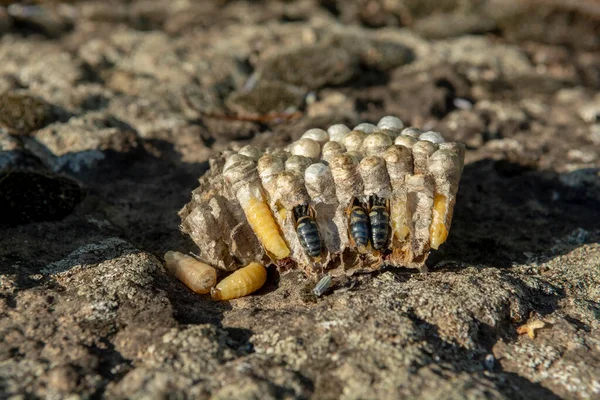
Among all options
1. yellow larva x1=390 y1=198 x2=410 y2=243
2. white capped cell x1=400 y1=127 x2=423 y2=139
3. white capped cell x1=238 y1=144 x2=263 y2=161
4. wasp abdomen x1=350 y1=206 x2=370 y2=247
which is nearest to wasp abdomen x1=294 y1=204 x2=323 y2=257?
wasp abdomen x1=350 y1=206 x2=370 y2=247

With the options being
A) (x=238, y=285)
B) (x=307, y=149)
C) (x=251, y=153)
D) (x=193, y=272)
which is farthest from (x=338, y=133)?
(x=193, y=272)

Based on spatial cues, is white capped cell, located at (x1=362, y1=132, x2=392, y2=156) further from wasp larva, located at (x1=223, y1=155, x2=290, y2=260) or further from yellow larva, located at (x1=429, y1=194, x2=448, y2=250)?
wasp larva, located at (x1=223, y1=155, x2=290, y2=260)

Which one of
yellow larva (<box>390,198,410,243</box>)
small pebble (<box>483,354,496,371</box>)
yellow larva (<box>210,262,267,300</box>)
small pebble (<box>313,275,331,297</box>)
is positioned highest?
yellow larva (<box>390,198,410,243</box>)

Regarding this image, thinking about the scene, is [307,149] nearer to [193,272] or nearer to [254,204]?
[254,204]

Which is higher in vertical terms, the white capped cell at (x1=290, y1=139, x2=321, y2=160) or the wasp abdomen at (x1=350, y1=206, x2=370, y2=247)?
the white capped cell at (x1=290, y1=139, x2=321, y2=160)

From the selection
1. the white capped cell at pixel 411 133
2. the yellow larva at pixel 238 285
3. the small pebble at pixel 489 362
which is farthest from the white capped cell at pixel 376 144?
the small pebble at pixel 489 362

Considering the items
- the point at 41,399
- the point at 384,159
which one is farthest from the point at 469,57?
the point at 41,399
